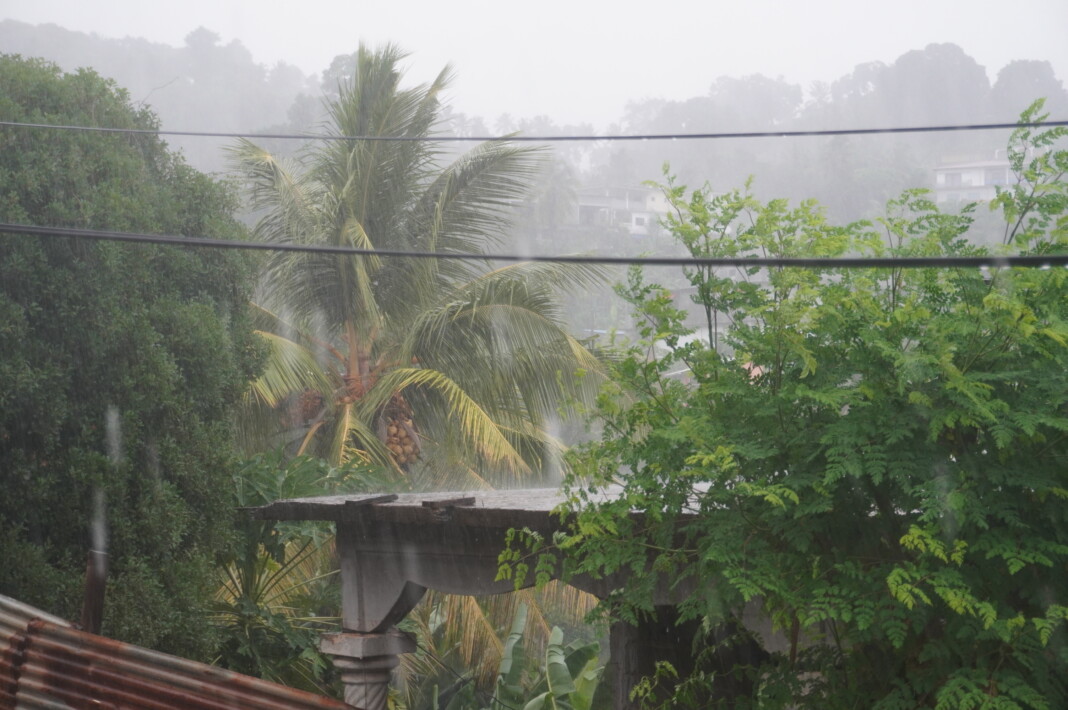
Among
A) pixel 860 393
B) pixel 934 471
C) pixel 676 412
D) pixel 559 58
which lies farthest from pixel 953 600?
pixel 559 58

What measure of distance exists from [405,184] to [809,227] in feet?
36.5

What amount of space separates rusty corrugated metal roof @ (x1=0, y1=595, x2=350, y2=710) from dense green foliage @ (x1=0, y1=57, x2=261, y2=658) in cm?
399

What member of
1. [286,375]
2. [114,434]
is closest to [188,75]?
[286,375]

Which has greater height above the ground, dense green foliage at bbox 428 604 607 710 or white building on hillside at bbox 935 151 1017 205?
white building on hillside at bbox 935 151 1017 205

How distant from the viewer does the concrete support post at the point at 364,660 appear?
610cm

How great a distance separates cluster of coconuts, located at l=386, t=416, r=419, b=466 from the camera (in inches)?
517

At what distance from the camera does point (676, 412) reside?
382 centimetres

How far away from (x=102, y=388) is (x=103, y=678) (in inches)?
192

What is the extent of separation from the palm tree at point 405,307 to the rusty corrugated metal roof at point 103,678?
765 centimetres

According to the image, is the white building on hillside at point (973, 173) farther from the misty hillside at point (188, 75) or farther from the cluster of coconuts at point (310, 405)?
the misty hillside at point (188, 75)

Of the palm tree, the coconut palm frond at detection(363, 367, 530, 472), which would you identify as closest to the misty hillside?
the palm tree

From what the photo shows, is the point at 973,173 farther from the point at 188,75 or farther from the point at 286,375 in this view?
the point at 188,75

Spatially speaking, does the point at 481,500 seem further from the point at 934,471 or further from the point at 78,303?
the point at 78,303

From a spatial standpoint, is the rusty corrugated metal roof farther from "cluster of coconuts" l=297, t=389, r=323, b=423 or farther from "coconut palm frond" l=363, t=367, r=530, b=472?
"cluster of coconuts" l=297, t=389, r=323, b=423
